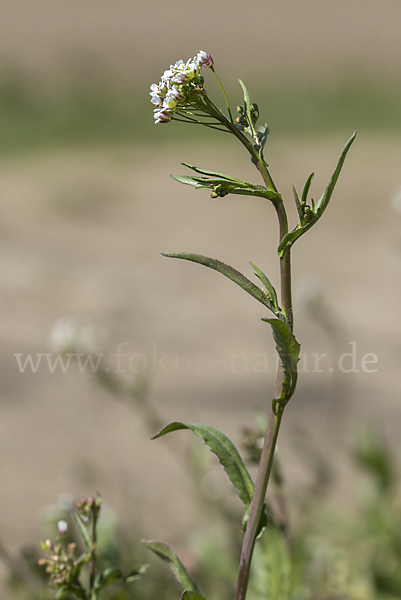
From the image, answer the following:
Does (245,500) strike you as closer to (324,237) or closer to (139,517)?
(139,517)

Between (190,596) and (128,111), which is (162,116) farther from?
(128,111)

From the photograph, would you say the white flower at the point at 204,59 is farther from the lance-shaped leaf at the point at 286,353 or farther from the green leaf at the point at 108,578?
the green leaf at the point at 108,578

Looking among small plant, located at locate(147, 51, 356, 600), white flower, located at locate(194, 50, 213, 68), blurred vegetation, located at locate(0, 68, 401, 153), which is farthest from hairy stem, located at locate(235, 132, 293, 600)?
blurred vegetation, located at locate(0, 68, 401, 153)

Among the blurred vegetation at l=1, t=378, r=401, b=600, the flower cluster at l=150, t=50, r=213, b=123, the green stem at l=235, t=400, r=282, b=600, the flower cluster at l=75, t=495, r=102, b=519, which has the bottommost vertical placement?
the blurred vegetation at l=1, t=378, r=401, b=600

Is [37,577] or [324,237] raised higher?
[324,237]

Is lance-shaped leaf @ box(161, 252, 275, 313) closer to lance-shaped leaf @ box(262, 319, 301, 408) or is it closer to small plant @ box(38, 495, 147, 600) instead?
lance-shaped leaf @ box(262, 319, 301, 408)

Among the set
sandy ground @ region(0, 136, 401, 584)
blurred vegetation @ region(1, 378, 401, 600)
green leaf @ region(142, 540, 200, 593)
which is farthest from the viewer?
sandy ground @ region(0, 136, 401, 584)

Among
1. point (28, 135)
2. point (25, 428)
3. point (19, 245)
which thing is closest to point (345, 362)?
point (25, 428)

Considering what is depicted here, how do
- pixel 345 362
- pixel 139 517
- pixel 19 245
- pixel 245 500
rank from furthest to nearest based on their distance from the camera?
1. pixel 19 245
2. pixel 345 362
3. pixel 139 517
4. pixel 245 500
